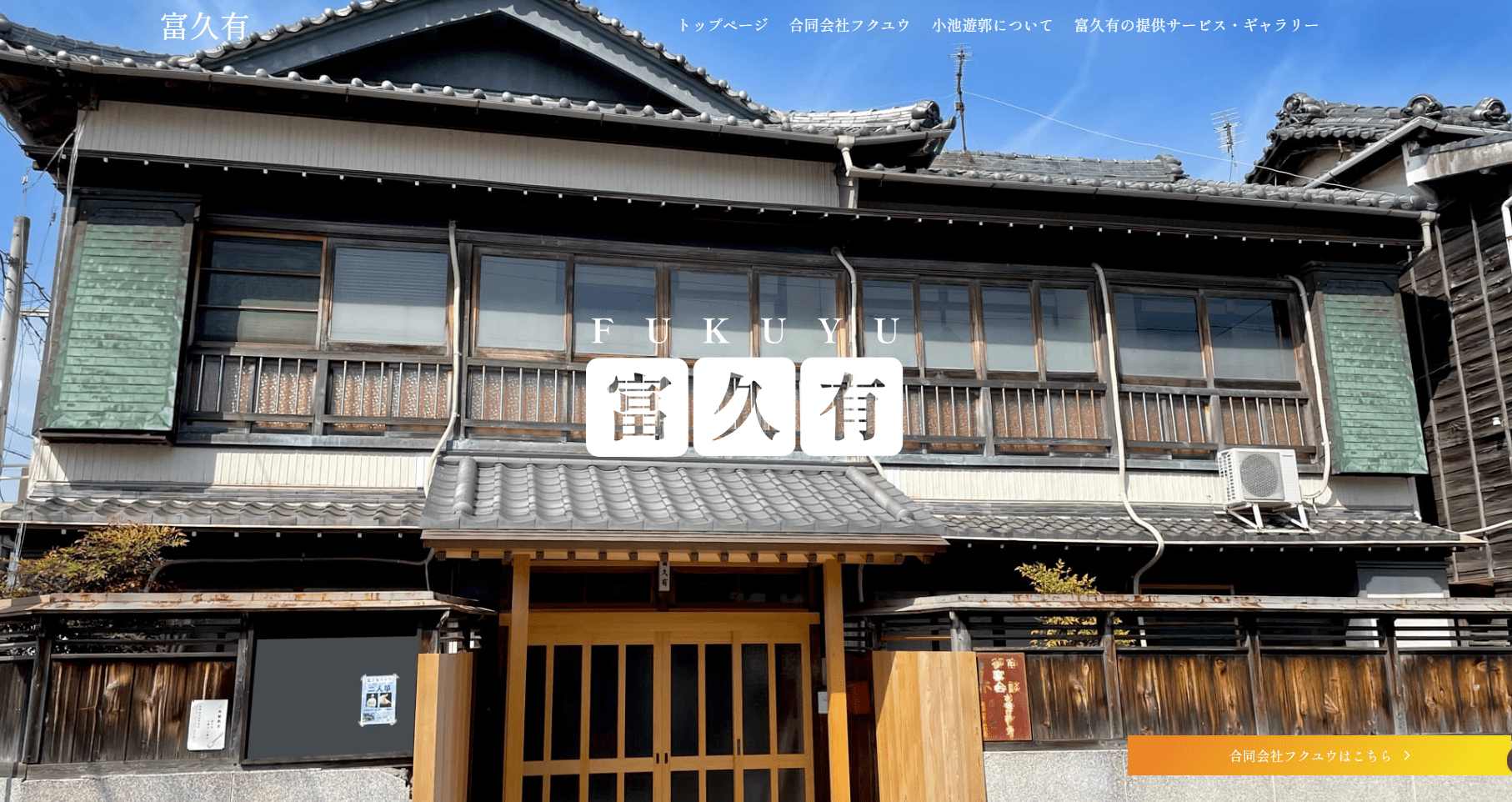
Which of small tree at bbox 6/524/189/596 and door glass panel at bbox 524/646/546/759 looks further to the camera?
door glass panel at bbox 524/646/546/759

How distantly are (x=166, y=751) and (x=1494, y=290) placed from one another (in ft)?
52.3

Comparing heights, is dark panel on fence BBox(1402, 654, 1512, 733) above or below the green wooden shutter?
below

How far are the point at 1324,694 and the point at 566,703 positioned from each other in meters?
7.04

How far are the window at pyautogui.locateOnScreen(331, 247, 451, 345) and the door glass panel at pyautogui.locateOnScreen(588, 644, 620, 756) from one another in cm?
378

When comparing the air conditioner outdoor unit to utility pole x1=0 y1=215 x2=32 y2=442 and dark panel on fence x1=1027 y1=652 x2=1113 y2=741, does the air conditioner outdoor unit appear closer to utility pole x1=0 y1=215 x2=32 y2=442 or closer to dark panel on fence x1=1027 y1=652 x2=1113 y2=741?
dark panel on fence x1=1027 y1=652 x2=1113 y2=741

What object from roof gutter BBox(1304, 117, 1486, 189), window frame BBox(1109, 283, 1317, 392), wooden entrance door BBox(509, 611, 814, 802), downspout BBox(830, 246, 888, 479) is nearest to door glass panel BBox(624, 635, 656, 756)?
wooden entrance door BBox(509, 611, 814, 802)

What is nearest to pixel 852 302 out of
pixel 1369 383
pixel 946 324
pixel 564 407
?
pixel 946 324

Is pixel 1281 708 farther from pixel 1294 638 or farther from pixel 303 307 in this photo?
pixel 303 307

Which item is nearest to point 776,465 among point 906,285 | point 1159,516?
point 906,285

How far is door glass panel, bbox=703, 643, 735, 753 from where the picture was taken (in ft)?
36.2

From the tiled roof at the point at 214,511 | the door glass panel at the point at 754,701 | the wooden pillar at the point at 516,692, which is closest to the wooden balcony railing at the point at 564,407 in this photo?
the tiled roof at the point at 214,511

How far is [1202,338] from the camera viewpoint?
13.2 meters

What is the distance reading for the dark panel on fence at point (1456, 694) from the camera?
9219mm

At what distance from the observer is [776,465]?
466 inches
